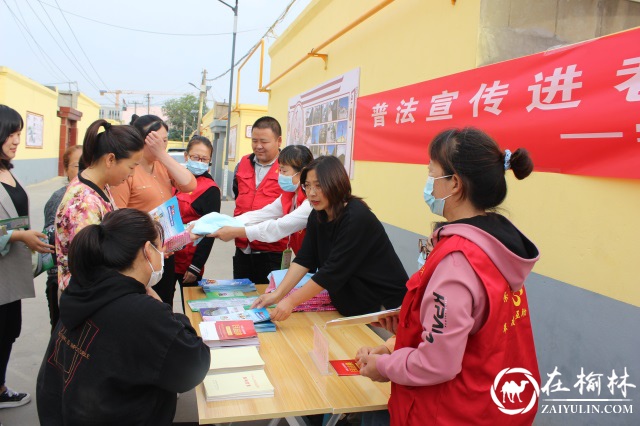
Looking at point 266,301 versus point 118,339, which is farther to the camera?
point 266,301

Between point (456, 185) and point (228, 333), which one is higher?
point (456, 185)

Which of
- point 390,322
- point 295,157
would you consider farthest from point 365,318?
point 295,157

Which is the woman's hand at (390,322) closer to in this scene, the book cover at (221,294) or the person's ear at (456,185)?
the person's ear at (456,185)

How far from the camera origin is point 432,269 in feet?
3.98

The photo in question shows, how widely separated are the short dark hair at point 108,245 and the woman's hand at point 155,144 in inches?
47.5

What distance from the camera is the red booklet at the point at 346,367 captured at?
1681 millimetres

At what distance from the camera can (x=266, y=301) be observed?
7.27 feet

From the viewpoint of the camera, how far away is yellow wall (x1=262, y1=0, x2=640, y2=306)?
209cm

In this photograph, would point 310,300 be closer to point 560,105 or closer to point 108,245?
point 108,245

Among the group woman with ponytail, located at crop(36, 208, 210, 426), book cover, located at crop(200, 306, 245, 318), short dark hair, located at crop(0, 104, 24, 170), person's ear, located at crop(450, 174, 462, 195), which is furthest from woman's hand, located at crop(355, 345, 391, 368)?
short dark hair, located at crop(0, 104, 24, 170)

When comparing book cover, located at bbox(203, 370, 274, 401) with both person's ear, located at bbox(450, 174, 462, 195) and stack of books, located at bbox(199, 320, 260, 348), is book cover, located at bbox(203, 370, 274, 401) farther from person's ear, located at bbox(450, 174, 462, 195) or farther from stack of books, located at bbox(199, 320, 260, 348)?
person's ear, located at bbox(450, 174, 462, 195)

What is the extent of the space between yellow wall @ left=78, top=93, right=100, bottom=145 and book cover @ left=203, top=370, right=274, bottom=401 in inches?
867

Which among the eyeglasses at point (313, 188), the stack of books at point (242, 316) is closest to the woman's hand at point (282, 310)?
the stack of books at point (242, 316)

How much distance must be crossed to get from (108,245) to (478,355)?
1.02 meters
